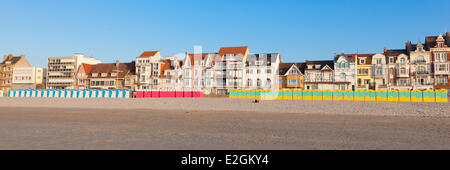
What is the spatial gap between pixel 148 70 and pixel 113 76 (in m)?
10.8

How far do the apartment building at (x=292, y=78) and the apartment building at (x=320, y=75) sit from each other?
1.37 m

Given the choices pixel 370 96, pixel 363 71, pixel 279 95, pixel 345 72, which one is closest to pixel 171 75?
pixel 279 95

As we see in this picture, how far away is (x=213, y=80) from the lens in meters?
72.1

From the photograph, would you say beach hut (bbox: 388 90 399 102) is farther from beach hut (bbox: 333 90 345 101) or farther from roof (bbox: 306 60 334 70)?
roof (bbox: 306 60 334 70)

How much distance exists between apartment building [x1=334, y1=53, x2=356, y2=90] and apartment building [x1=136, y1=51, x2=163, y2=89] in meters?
44.9

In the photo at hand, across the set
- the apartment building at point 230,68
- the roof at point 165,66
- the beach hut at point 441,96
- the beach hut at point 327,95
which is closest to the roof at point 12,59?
the roof at point 165,66

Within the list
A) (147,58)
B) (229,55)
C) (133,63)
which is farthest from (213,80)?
(133,63)

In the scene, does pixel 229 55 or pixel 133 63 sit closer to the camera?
pixel 229 55

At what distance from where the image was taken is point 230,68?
7050 centimetres

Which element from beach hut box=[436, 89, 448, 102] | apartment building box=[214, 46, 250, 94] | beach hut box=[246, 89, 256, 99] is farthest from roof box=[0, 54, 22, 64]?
beach hut box=[436, 89, 448, 102]

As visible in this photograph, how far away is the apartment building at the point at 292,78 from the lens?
66250 mm
